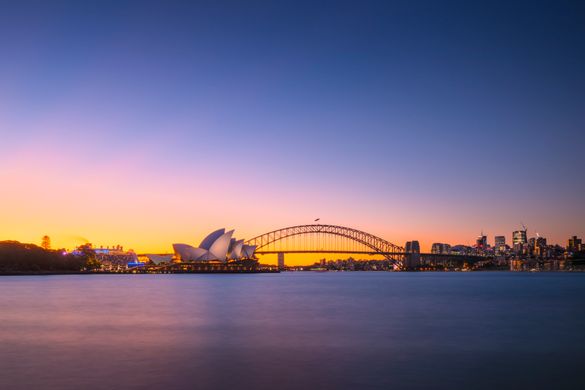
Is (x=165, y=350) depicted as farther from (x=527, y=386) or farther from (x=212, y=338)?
(x=527, y=386)

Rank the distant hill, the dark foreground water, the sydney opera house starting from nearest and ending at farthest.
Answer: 1. the dark foreground water
2. the distant hill
3. the sydney opera house

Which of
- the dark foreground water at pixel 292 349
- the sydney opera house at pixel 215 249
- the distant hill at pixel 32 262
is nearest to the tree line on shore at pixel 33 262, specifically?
the distant hill at pixel 32 262

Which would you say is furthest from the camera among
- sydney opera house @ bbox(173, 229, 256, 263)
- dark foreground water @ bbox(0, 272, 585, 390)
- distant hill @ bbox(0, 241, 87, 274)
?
sydney opera house @ bbox(173, 229, 256, 263)

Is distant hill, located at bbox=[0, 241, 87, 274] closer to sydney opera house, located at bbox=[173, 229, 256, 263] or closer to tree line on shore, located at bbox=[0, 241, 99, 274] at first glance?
tree line on shore, located at bbox=[0, 241, 99, 274]

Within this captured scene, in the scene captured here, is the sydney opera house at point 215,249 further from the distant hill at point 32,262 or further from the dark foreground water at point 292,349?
the dark foreground water at point 292,349

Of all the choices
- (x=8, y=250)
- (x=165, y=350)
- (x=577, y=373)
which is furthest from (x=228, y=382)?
(x=8, y=250)

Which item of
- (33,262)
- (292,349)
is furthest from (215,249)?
(292,349)

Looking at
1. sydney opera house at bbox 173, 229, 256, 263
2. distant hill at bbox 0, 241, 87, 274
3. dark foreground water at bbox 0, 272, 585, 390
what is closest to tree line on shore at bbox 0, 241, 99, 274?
distant hill at bbox 0, 241, 87, 274

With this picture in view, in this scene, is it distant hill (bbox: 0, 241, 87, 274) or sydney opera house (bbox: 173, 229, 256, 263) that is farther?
sydney opera house (bbox: 173, 229, 256, 263)

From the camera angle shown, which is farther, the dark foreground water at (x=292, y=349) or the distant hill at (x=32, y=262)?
the distant hill at (x=32, y=262)

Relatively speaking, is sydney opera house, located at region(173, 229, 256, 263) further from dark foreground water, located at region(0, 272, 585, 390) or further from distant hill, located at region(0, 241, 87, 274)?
dark foreground water, located at region(0, 272, 585, 390)

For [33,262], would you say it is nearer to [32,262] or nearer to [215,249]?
[32,262]
